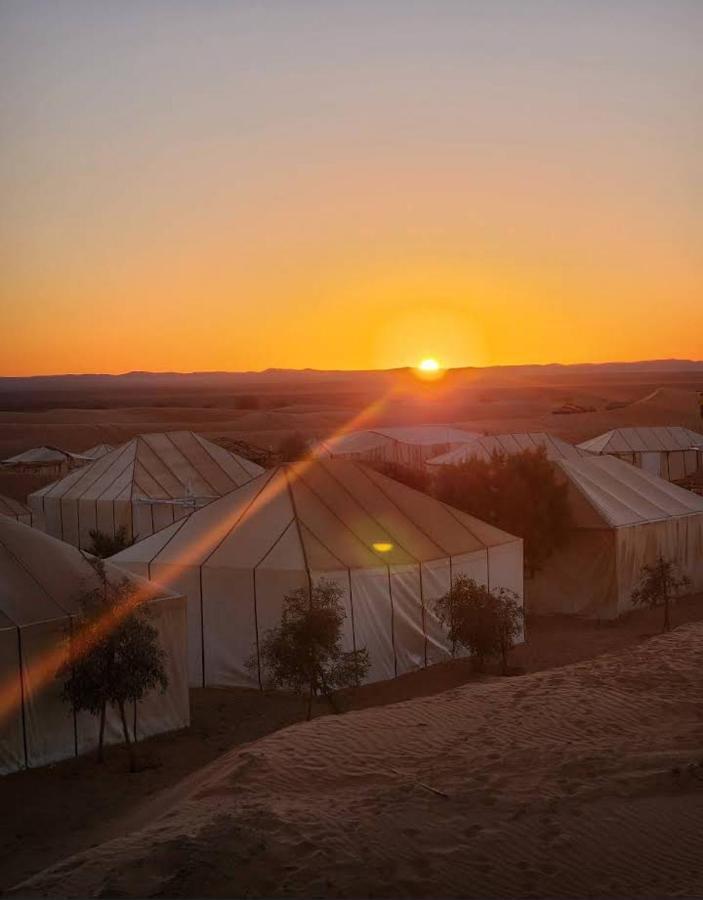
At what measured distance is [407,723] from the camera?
1269 cm

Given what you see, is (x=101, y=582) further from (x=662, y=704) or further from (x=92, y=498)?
(x=92, y=498)

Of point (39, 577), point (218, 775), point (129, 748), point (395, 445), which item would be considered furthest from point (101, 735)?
point (395, 445)

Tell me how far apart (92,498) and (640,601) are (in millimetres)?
18465

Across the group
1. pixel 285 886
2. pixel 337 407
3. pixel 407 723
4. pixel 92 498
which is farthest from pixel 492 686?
pixel 337 407

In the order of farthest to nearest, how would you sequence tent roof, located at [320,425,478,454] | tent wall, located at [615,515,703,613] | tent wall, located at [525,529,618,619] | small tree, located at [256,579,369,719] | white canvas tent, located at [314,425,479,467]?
tent roof, located at [320,425,478,454], white canvas tent, located at [314,425,479,467], tent wall, located at [615,515,703,613], tent wall, located at [525,529,618,619], small tree, located at [256,579,369,719]

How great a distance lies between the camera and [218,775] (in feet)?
36.7

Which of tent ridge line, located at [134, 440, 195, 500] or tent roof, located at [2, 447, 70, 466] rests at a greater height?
tent ridge line, located at [134, 440, 195, 500]

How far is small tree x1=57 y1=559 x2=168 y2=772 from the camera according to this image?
44.8 ft

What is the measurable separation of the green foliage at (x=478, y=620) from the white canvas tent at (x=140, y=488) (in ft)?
48.8

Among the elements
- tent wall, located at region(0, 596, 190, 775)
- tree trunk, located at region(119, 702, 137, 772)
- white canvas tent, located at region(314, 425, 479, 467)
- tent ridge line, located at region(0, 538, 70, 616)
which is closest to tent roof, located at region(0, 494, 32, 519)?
tent ridge line, located at region(0, 538, 70, 616)

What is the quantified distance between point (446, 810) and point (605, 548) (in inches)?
650

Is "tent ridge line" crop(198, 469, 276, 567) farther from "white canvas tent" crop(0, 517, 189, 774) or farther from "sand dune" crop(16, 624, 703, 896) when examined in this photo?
"sand dune" crop(16, 624, 703, 896)

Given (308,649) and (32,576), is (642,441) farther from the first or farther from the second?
(32,576)

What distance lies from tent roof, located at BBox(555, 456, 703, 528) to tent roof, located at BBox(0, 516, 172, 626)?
1313 cm
